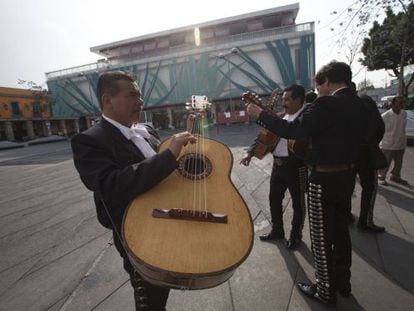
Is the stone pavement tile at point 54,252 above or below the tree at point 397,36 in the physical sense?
below

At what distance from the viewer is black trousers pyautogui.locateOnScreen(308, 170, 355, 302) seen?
6.89 feet

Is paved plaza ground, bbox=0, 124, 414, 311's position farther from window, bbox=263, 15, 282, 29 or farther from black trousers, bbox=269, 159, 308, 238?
window, bbox=263, 15, 282, 29

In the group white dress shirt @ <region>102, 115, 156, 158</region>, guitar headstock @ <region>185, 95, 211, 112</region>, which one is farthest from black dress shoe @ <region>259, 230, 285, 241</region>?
white dress shirt @ <region>102, 115, 156, 158</region>

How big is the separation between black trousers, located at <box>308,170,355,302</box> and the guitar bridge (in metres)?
1.11

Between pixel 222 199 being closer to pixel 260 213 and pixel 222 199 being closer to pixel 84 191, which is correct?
pixel 260 213

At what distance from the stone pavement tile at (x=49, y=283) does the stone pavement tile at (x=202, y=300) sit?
3.87ft

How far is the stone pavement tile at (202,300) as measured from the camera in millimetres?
2315

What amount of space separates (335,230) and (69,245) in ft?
11.9

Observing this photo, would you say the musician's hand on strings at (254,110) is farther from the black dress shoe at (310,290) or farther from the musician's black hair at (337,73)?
the black dress shoe at (310,290)

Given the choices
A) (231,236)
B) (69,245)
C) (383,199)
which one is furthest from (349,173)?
(69,245)

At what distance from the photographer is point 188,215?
1387 millimetres

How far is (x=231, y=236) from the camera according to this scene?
52.2 inches

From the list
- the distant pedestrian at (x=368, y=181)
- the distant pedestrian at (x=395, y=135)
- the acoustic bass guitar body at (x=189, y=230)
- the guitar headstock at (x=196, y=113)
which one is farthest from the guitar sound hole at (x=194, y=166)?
the distant pedestrian at (x=395, y=135)

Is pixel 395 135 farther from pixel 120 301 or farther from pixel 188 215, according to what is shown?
pixel 120 301
